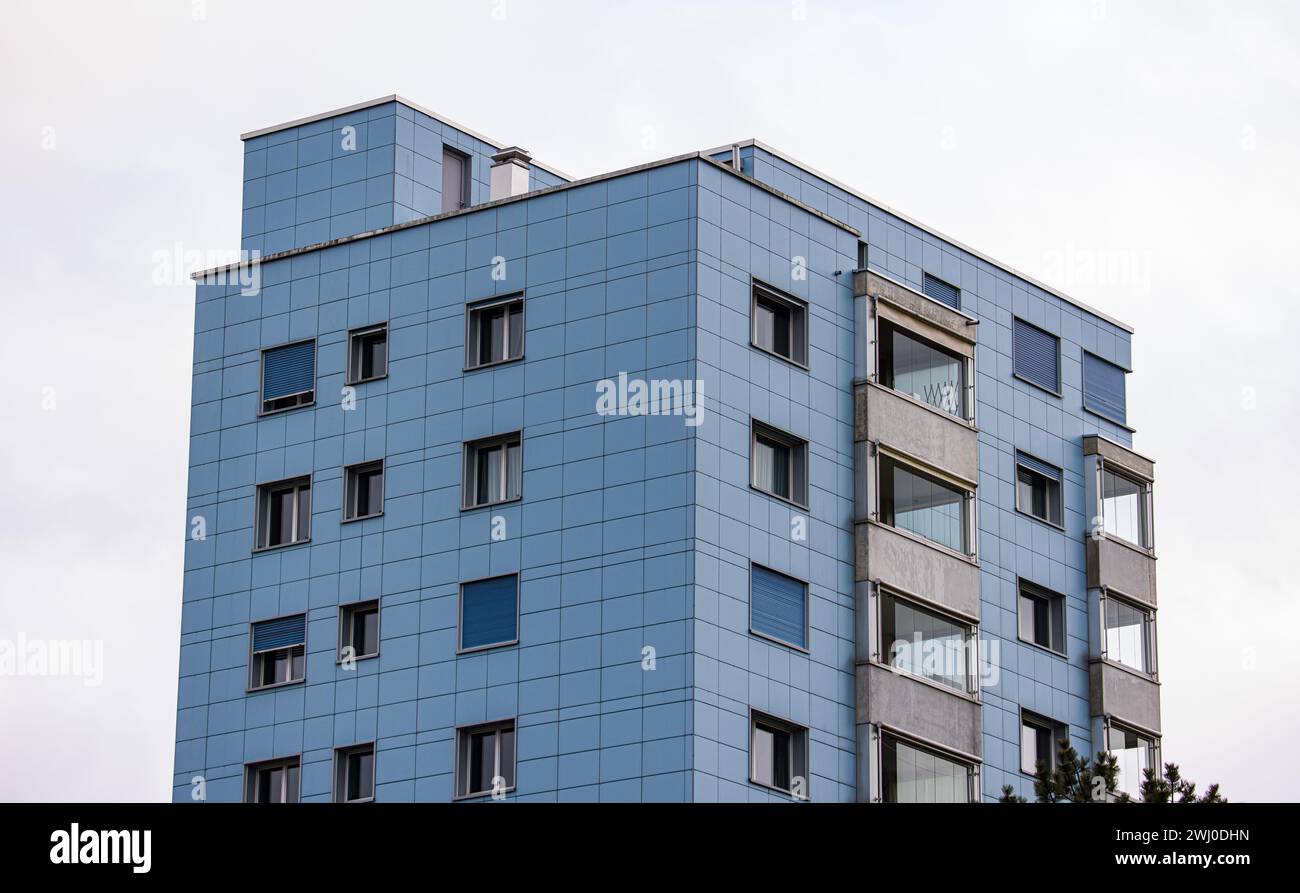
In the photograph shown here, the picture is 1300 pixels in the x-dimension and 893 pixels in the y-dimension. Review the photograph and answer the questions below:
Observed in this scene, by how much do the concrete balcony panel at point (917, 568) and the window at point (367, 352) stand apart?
1171 cm

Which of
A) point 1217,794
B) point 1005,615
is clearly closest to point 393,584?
point 1005,615

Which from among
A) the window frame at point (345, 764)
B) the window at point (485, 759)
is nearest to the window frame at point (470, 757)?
the window at point (485, 759)

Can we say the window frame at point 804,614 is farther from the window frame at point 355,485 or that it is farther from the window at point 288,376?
the window at point 288,376

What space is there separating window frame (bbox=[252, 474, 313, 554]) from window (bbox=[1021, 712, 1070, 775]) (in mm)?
17590

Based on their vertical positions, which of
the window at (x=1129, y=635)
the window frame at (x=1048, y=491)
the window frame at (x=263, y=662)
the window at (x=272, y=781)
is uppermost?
the window frame at (x=1048, y=491)

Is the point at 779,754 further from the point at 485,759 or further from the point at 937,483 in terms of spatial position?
the point at 937,483

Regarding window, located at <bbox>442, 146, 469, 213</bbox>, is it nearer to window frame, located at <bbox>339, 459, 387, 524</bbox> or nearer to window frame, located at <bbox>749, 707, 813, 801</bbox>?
window frame, located at <bbox>339, 459, 387, 524</bbox>

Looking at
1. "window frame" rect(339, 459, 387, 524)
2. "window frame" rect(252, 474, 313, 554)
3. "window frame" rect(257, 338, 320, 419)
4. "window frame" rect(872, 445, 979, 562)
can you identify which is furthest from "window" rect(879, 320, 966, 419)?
"window frame" rect(252, 474, 313, 554)

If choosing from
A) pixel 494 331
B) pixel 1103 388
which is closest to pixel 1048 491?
pixel 1103 388

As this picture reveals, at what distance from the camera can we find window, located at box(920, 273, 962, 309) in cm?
6612

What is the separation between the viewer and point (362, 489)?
61438 mm

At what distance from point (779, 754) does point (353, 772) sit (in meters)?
9.52

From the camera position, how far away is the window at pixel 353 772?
193 feet
